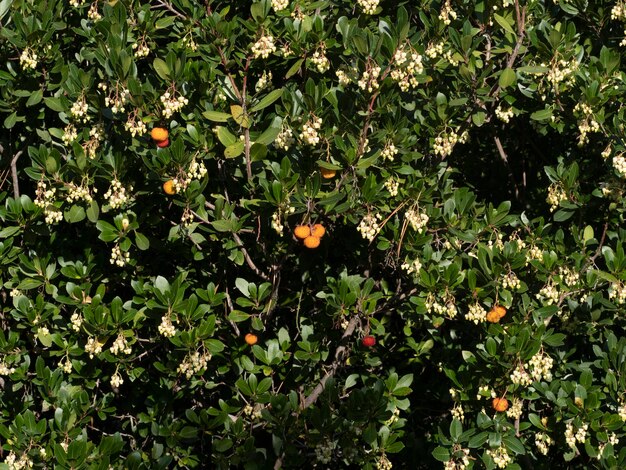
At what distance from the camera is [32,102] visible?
3975 millimetres

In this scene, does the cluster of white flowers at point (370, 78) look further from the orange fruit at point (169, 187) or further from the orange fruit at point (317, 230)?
the orange fruit at point (169, 187)

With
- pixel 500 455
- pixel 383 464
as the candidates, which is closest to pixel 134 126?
pixel 383 464

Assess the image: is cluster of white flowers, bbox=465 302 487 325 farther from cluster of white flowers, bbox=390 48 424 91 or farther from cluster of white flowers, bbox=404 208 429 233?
cluster of white flowers, bbox=390 48 424 91

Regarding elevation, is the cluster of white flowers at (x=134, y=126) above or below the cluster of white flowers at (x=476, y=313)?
above

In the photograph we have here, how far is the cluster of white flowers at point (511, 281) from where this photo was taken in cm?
371

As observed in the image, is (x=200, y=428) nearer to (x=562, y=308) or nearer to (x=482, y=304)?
→ (x=482, y=304)

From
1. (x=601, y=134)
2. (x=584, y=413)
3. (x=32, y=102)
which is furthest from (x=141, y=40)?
(x=584, y=413)

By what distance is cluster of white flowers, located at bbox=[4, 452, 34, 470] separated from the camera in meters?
3.87

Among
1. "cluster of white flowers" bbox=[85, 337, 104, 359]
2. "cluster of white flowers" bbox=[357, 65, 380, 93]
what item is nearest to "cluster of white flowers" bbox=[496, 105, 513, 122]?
"cluster of white flowers" bbox=[357, 65, 380, 93]

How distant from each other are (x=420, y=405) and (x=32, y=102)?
102 inches

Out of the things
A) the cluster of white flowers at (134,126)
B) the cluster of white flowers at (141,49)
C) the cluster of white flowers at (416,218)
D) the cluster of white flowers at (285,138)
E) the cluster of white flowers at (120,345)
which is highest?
the cluster of white flowers at (141,49)

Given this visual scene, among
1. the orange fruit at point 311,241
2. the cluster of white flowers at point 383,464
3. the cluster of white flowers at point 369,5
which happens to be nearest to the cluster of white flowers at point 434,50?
the cluster of white flowers at point 369,5

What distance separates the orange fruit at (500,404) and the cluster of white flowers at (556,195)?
0.92m

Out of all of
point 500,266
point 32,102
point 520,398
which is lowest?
point 520,398
